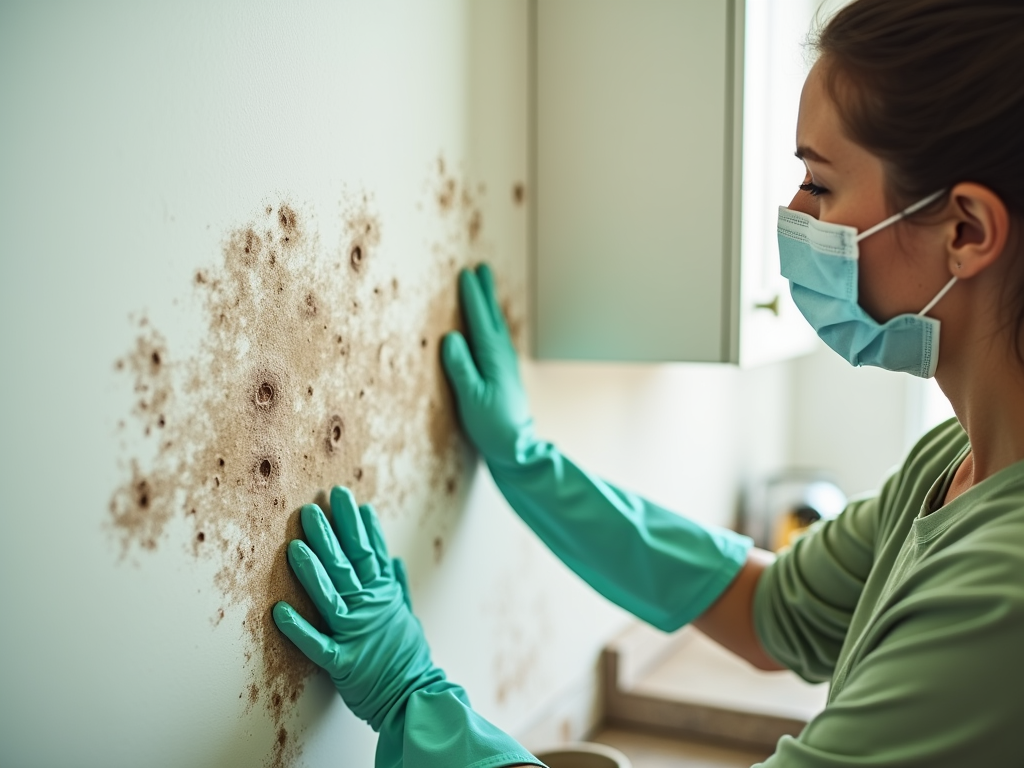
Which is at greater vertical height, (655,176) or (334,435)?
(655,176)

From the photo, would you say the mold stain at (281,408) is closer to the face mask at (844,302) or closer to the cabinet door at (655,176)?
the cabinet door at (655,176)

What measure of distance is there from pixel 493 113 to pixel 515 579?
24.8 inches

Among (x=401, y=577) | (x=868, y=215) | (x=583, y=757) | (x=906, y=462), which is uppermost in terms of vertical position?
(x=868, y=215)

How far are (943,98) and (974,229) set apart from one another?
0.11 metres

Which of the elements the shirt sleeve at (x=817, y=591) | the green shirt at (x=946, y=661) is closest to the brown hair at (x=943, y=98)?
the green shirt at (x=946, y=661)

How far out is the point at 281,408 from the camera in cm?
97

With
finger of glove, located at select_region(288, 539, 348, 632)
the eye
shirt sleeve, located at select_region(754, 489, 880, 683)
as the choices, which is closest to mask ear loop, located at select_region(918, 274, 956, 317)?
the eye

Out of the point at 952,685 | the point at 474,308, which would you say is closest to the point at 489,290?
the point at 474,308

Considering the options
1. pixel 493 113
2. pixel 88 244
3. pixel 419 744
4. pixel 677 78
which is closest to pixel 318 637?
pixel 419 744

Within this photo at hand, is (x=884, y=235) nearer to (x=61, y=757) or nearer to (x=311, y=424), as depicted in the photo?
(x=311, y=424)

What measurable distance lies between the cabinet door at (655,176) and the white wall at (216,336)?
0.19 ft

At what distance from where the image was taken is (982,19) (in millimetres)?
797

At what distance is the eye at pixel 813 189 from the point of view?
0.93 meters

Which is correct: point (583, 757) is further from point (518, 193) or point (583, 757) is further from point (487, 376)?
point (518, 193)
